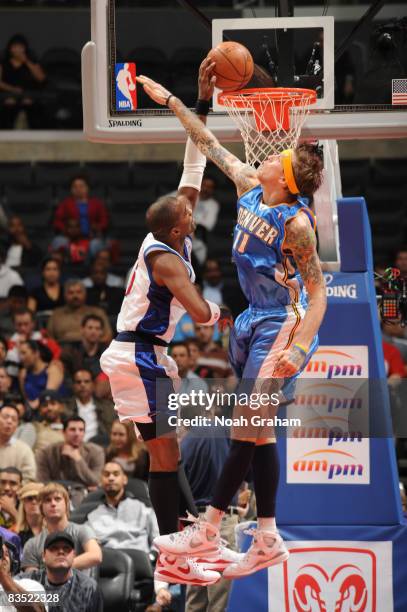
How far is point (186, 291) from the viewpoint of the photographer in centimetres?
664

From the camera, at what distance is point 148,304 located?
689cm

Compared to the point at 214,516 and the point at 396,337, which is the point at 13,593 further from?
the point at 396,337

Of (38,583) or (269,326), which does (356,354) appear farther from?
(38,583)

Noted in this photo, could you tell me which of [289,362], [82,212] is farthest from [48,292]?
[289,362]

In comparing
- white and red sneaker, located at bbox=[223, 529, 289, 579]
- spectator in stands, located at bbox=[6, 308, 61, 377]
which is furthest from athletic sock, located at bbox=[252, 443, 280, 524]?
spectator in stands, located at bbox=[6, 308, 61, 377]

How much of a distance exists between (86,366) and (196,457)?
3278 millimetres

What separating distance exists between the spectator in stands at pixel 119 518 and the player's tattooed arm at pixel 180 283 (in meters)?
3.79

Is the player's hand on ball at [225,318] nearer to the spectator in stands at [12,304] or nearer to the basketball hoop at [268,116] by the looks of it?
the basketball hoop at [268,116]

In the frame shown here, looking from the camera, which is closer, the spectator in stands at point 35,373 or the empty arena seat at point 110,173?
the spectator in stands at point 35,373

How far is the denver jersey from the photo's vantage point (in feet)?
22.1

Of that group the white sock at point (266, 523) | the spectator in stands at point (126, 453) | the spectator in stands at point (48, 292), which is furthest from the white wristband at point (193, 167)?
the spectator in stands at point (48, 292)

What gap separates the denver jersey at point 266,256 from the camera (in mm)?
6727

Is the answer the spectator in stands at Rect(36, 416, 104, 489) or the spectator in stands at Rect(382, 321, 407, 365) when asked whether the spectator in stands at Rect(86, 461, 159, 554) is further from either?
the spectator in stands at Rect(382, 321, 407, 365)

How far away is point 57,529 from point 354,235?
324 cm
